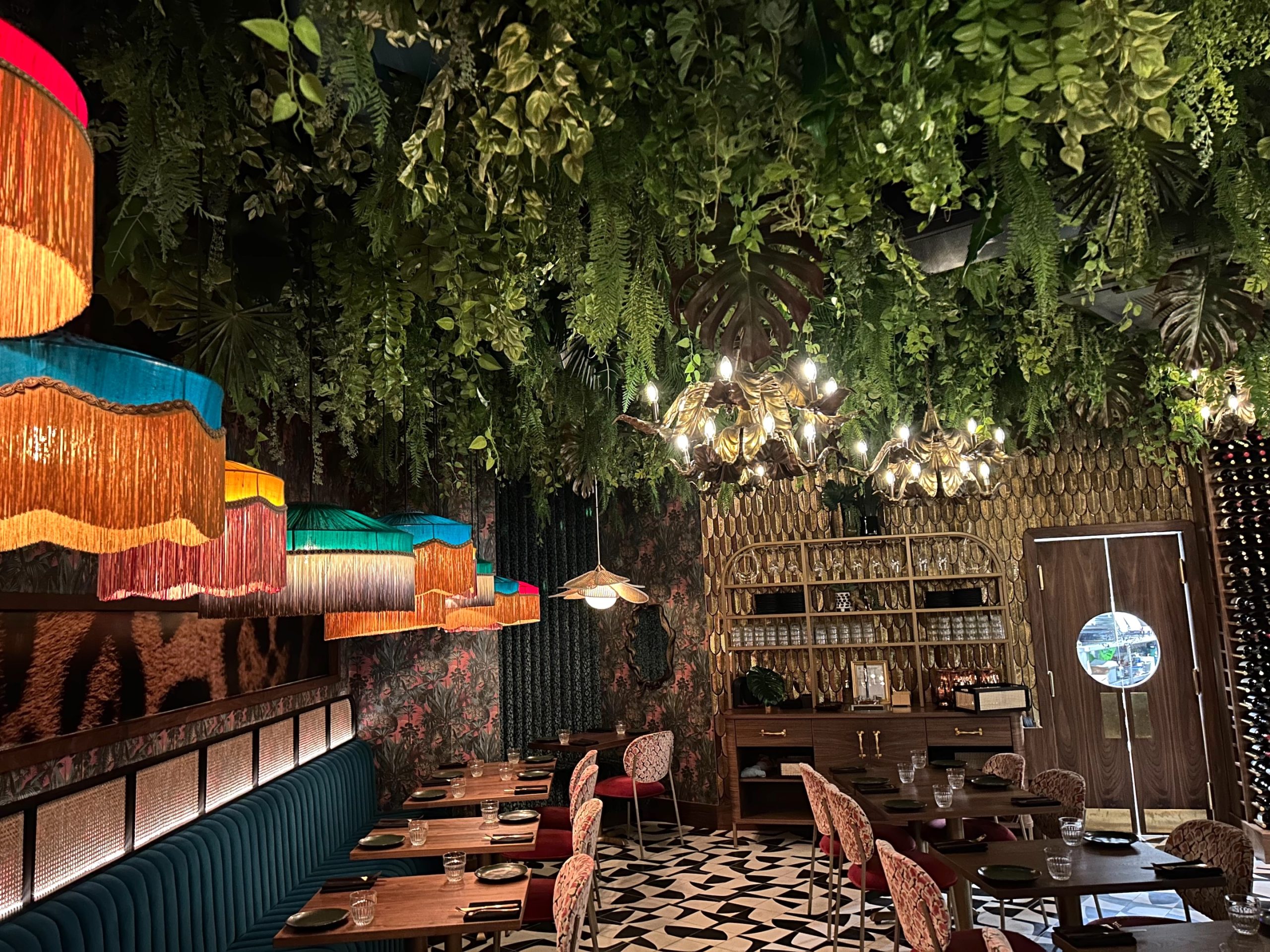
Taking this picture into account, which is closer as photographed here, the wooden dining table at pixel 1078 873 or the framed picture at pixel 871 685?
the wooden dining table at pixel 1078 873

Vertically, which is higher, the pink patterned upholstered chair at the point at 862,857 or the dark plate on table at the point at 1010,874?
the dark plate on table at the point at 1010,874

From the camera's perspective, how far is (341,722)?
22.5 ft

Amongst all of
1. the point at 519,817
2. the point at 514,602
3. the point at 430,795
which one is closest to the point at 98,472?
the point at 519,817

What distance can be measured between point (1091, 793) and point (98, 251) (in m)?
8.15

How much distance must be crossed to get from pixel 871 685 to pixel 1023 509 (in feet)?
6.82

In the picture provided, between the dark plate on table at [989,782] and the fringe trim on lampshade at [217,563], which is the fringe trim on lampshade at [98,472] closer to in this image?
the fringe trim on lampshade at [217,563]

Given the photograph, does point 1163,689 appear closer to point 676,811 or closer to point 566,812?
point 676,811

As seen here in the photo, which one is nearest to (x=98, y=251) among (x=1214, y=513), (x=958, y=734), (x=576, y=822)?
(x=576, y=822)

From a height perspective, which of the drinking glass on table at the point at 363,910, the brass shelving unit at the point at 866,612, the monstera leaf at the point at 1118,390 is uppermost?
the monstera leaf at the point at 1118,390

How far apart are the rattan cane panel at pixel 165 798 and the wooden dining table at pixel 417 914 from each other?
76 centimetres

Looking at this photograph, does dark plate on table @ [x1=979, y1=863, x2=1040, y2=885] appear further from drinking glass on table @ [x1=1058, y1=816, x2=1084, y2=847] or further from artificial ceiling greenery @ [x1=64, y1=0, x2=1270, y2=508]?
artificial ceiling greenery @ [x1=64, y1=0, x2=1270, y2=508]

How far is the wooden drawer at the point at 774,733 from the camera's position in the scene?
7.77 m

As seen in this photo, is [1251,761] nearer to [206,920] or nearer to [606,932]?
[606,932]

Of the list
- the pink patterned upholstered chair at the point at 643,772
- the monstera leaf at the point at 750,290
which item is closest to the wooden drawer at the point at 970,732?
the pink patterned upholstered chair at the point at 643,772
